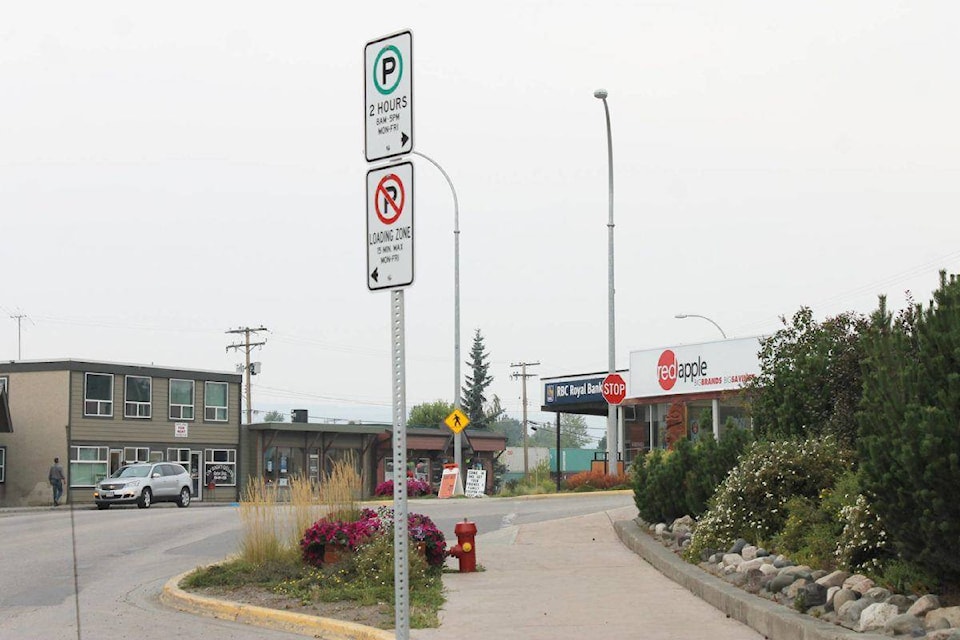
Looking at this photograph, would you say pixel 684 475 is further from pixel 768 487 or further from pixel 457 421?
pixel 457 421

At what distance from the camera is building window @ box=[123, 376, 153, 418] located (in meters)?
54.0

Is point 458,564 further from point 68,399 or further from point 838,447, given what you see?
point 68,399

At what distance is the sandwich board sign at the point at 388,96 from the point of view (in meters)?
6.29

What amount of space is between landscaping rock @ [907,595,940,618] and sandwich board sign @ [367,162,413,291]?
4.58 m

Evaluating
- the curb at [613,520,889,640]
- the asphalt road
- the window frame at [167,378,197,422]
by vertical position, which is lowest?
the asphalt road

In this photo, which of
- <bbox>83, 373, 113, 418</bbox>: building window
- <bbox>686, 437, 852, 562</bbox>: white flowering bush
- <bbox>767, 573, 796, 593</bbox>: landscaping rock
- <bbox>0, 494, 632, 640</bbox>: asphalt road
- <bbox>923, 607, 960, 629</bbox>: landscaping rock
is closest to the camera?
<bbox>923, 607, 960, 629</bbox>: landscaping rock

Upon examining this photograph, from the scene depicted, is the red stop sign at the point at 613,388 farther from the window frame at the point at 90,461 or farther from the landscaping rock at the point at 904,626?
the window frame at the point at 90,461

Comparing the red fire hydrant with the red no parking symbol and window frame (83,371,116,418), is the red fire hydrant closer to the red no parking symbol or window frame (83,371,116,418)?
the red no parking symbol

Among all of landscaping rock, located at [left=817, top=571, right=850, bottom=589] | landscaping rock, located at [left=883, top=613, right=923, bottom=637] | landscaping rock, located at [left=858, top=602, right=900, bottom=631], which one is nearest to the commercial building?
landscaping rock, located at [left=817, top=571, right=850, bottom=589]

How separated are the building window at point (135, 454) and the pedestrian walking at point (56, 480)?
5140mm

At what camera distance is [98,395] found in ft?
173

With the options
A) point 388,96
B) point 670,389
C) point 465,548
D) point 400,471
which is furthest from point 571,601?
point 670,389

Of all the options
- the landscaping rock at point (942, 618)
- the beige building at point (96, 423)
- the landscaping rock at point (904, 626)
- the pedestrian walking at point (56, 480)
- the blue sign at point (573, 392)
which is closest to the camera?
the landscaping rock at point (942, 618)

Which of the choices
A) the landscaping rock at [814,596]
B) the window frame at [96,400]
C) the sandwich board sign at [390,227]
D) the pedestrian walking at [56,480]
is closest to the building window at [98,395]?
the window frame at [96,400]
